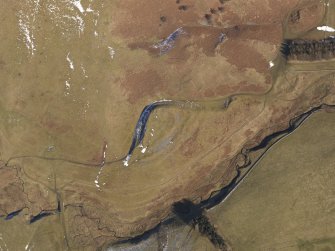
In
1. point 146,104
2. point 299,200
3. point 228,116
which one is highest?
point 146,104

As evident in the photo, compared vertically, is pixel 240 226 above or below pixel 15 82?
below

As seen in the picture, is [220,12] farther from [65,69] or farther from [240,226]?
[240,226]

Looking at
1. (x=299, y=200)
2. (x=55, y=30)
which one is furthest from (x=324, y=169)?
(x=55, y=30)

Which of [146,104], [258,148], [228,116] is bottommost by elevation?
[258,148]

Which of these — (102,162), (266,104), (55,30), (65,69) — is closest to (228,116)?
(266,104)

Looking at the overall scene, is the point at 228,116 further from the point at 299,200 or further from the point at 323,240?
the point at 323,240

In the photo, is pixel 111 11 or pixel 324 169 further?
pixel 111 11
